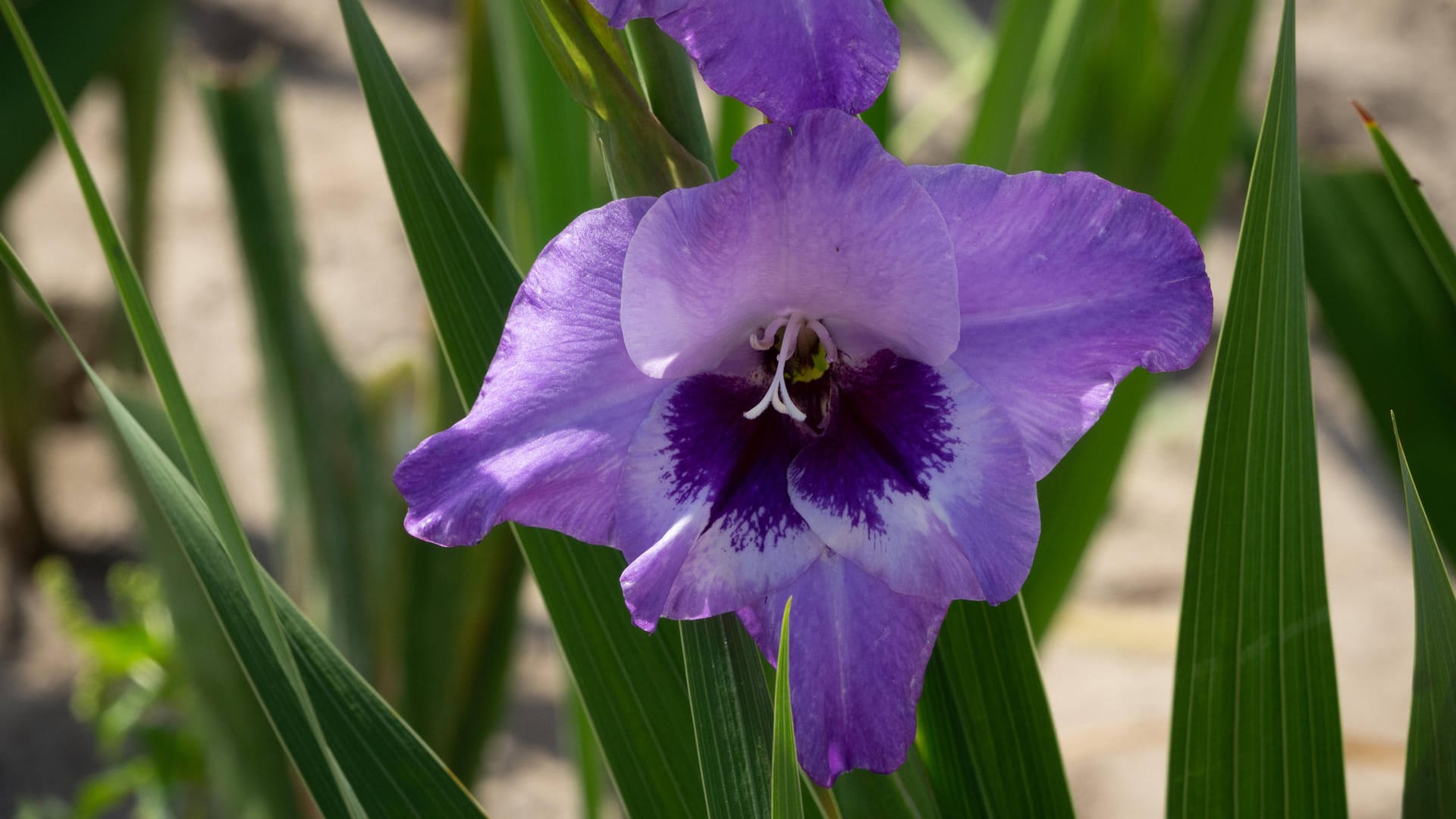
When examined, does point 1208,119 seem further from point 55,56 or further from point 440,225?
point 55,56

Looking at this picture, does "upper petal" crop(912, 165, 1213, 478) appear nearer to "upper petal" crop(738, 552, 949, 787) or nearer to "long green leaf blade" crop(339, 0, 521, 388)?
"upper petal" crop(738, 552, 949, 787)

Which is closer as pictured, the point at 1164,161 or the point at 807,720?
the point at 807,720

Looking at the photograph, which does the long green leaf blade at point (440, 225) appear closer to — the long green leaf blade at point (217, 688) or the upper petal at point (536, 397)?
the upper petal at point (536, 397)

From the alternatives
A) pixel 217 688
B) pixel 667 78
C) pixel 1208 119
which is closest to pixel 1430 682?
pixel 667 78

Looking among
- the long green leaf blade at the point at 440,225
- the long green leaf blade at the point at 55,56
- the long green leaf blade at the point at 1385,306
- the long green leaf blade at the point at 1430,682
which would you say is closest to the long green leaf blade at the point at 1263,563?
the long green leaf blade at the point at 1430,682

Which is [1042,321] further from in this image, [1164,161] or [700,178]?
[1164,161]

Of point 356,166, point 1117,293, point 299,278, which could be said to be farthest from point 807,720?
point 356,166
